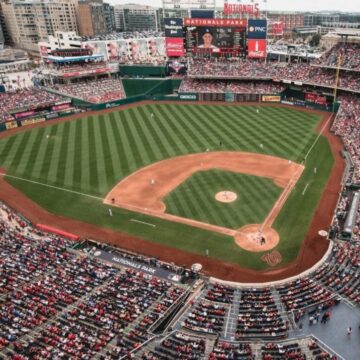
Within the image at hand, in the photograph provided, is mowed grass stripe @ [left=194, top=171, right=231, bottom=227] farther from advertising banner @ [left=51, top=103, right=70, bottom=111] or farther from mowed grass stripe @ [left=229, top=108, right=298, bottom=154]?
advertising banner @ [left=51, top=103, right=70, bottom=111]

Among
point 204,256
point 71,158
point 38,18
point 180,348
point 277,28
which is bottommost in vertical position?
point 204,256

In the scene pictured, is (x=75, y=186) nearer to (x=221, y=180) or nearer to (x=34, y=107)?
(x=221, y=180)

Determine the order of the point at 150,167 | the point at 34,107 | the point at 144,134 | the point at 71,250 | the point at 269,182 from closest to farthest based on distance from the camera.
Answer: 1. the point at 71,250
2. the point at 269,182
3. the point at 150,167
4. the point at 144,134
5. the point at 34,107

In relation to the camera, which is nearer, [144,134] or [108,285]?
[108,285]

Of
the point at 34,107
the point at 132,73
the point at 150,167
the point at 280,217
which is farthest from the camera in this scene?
the point at 132,73

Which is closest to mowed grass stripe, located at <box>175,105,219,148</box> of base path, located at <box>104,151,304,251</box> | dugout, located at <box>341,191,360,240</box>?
base path, located at <box>104,151,304,251</box>

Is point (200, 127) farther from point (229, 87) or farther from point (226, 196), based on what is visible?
point (226, 196)

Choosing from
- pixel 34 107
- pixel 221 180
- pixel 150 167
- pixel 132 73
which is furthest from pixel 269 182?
pixel 132 73

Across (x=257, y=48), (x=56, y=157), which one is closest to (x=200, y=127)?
(x=56, y=157)
